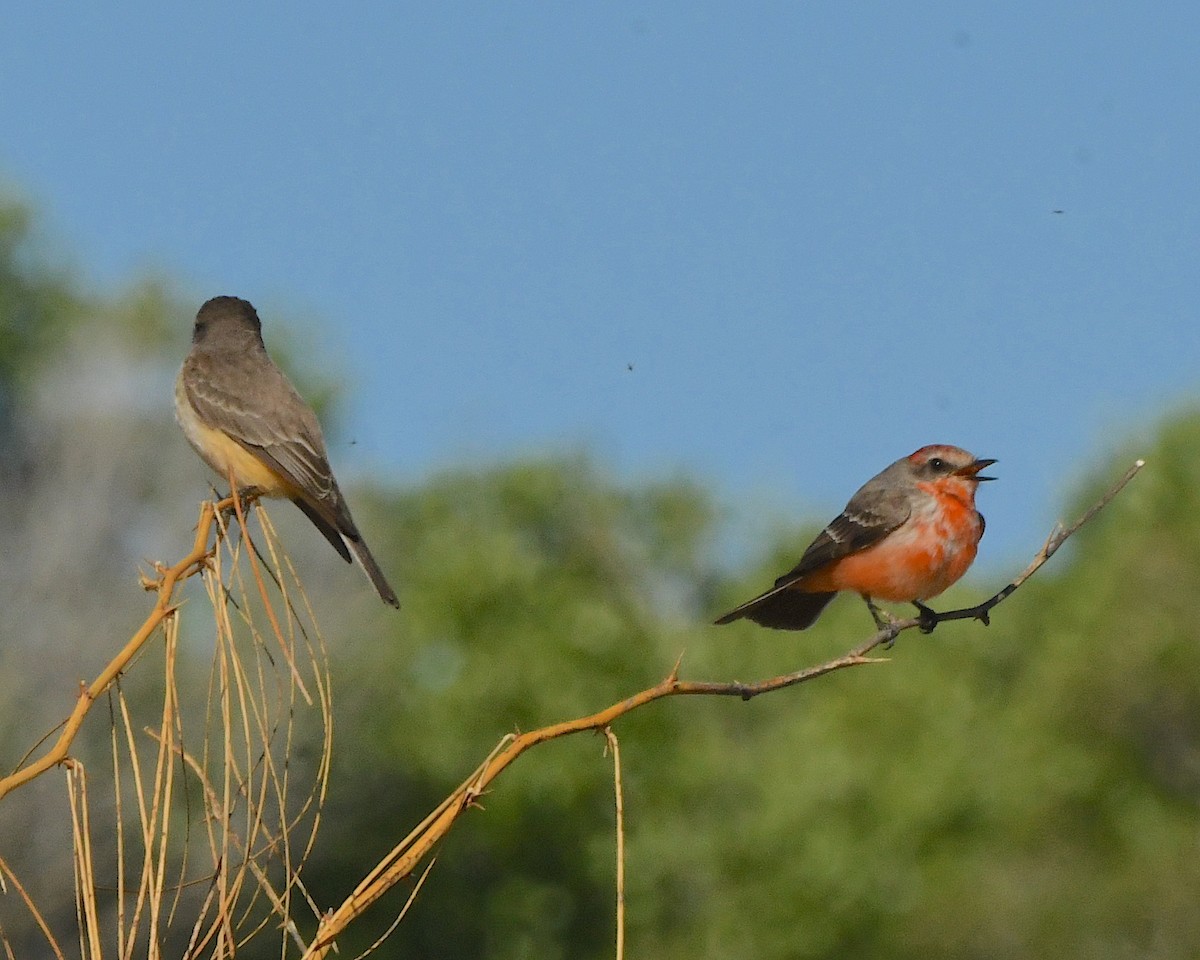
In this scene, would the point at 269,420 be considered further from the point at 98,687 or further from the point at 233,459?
the point at 98,687

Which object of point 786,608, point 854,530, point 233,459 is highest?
point 233,459

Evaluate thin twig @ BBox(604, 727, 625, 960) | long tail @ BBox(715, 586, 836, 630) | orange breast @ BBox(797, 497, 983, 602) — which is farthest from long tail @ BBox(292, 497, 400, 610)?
thin twig @ BBox(604, 727, 625, 960)

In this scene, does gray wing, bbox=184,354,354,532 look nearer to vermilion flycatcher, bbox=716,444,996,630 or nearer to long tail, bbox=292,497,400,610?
long tail, bbox=292,497,400,610

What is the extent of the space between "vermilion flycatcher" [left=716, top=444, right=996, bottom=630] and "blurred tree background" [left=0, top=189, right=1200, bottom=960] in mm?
22061

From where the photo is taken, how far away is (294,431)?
832cm

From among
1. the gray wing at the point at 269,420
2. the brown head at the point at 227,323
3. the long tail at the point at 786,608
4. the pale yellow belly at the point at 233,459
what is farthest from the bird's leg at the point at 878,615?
the brown head at the point at 227,323

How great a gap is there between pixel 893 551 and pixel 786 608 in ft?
1.65

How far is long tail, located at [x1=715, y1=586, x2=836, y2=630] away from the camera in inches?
281

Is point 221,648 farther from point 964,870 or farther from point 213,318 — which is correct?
point 964,870

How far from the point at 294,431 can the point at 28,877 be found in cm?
2250

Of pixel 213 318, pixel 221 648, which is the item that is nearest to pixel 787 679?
pixel 221 648

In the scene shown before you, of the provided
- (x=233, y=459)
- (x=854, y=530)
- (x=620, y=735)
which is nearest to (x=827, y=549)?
(x=854, y=530)

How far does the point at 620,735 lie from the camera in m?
35.6

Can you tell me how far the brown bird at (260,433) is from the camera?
26.1ft
